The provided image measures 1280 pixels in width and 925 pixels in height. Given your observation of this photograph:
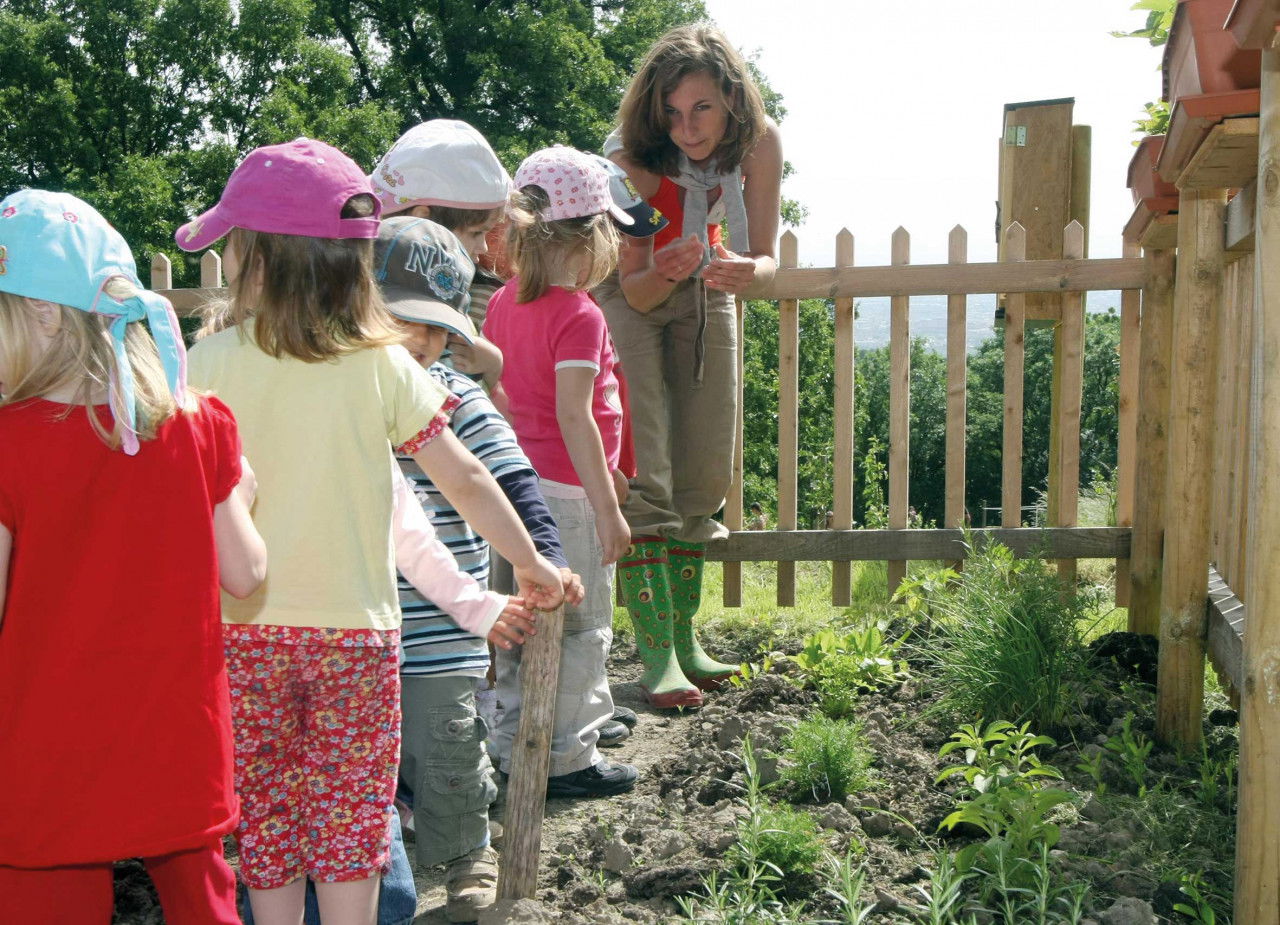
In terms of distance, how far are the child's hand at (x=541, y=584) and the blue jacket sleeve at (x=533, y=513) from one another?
7 cm

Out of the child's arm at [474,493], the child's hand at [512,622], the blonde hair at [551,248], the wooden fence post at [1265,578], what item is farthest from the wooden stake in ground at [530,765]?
the wooden fence post at [1265,578]

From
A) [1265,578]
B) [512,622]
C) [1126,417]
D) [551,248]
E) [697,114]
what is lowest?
[512,622]

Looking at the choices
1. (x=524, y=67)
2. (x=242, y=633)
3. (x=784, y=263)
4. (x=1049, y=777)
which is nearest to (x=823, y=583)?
(x=784, y=263)

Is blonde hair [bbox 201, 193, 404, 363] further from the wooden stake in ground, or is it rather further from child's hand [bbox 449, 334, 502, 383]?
the wooden stake in ground

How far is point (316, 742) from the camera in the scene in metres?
2.00

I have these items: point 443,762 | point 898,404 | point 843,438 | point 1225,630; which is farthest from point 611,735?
point 898,404

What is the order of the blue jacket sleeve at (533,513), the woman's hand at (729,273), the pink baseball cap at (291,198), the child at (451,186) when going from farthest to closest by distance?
1. the woman's hand at (729,273)
2. the child at (451,186)
3. the blue jacket sleeve at (533,513)
4. the pink baseball cap at (291,198)

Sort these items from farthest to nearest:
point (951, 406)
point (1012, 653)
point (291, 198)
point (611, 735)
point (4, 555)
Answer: point (951, 406), point (611, 735), point (1012, 653), point (291, 198), point (4, 555)

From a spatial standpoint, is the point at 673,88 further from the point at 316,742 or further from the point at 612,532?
the point at 316,742

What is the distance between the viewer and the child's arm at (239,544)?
1.78 m

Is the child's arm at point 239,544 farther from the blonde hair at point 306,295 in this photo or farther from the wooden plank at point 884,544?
the wooden plank at point 884,544

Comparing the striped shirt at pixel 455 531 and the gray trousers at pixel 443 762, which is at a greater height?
the striped shirt at pixel 455 531

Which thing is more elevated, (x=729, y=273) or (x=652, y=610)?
(x=729, y=273)

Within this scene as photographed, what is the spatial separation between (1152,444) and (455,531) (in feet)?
8.78
